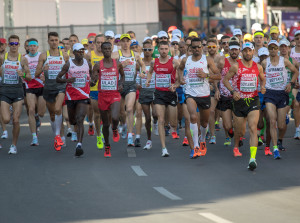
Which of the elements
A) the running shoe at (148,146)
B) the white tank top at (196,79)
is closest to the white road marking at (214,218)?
the white tank top at (196,79)

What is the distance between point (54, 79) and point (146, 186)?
223 inches

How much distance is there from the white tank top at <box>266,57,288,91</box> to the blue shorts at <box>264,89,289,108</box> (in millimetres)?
79

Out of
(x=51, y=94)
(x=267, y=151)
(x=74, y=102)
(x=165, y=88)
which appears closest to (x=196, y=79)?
(x=165, y=88)

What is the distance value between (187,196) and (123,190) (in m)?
0.98

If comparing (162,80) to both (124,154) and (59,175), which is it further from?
(59,175)

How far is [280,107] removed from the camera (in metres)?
16.1

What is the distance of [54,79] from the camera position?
17.6 metres

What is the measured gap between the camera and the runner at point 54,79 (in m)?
17.4

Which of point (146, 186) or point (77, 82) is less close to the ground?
point (77, 82)

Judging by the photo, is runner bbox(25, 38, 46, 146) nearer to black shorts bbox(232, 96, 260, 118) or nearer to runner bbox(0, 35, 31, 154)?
runner bbox(0, 35, 31, 154)

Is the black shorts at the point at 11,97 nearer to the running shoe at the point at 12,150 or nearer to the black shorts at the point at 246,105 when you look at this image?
the running shoe at the point at 12,150

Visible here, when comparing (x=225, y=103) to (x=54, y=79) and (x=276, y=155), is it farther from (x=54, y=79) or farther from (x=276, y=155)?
(x=54, y=79)

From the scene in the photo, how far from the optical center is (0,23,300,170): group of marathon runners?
1519 cm

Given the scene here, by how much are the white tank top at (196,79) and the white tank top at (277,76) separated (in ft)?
4.26
